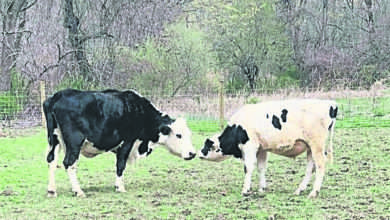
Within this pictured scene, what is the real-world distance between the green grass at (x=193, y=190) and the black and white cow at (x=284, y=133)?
16.0 inches

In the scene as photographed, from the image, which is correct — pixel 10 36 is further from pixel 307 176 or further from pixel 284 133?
pixel 307 176

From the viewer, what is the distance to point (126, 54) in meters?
21.8

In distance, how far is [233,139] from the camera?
7605mm

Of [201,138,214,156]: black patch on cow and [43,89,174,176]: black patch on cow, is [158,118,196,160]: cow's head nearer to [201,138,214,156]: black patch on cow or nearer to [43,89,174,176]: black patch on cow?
[43,89,174,176]: black patch on cow

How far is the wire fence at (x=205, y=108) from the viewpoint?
637 inches

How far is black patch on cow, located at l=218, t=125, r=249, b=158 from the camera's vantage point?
7.47 m

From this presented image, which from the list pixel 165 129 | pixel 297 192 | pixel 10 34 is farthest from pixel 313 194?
pixel 10 34

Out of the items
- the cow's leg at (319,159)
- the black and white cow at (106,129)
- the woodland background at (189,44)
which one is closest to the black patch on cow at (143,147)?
the black and white cow at (106,129)

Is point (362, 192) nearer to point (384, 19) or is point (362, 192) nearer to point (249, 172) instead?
point (249, 172)

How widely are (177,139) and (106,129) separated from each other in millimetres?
1162

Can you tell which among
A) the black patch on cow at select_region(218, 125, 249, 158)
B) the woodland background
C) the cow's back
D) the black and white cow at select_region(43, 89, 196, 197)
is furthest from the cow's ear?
the woodland background

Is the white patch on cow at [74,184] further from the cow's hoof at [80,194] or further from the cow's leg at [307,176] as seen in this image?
the cow's leg at [307,176]

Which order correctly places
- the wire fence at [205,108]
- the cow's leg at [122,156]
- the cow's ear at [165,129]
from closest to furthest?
the cow's leg at [122,156], the cow's ear at [165,129], the wire fence at [205,108]

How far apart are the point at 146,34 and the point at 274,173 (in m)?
14.8
